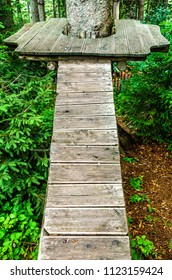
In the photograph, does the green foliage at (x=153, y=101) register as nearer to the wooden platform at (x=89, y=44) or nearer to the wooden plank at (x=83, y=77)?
the wooden platform at (x=89, y=44)

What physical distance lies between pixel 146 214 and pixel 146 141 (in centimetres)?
225

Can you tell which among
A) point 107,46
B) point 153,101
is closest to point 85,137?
point 107,46

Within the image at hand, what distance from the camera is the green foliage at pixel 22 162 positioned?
3207mm

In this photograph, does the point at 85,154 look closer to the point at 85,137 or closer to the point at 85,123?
the point at 85,137

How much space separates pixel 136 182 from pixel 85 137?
272cm

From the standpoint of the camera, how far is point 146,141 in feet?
21.2

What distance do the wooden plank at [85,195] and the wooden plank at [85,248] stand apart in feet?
1.12

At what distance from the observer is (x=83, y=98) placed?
3551 millimetres

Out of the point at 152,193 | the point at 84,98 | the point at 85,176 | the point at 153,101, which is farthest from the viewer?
the point at 153,101

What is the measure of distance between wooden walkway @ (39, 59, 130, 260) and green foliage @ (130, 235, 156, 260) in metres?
1.75

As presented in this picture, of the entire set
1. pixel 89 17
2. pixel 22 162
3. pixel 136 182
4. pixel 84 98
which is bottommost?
pixel 136 182

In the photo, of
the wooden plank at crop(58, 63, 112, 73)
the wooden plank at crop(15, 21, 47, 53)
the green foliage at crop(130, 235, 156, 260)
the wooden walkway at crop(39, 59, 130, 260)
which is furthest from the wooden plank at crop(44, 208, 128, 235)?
the wooden plank at crop(15, 21, 47, 53)
